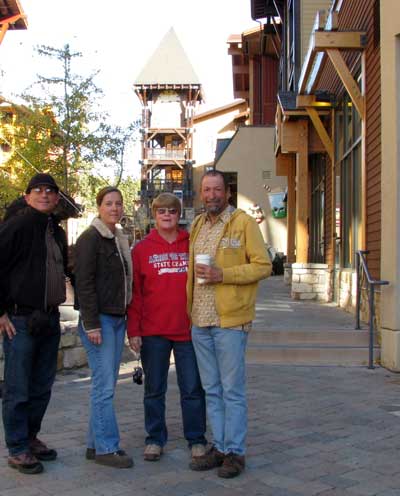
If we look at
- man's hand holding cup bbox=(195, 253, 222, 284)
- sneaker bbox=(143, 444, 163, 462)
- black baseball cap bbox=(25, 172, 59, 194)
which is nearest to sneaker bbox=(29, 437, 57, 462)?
sneaker bbox=(143, 444, 163, 462)

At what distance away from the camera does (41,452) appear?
4328 millimetres

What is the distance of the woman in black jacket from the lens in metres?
4.16

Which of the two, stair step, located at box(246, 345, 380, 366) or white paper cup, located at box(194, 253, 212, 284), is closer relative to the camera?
white paper cup, located at box(194, 253, 212, 284)

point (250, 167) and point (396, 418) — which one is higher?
point (250, 167)

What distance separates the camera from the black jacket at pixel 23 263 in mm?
4145

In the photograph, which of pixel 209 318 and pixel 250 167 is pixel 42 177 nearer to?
pixel 209 318

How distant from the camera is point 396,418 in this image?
5391 mm

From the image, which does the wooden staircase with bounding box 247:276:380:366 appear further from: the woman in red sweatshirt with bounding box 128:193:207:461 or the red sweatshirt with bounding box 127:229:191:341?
the red sweatshirt with bounding box 127:229:191:341

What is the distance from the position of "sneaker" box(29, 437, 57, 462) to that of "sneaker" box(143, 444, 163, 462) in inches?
24.3

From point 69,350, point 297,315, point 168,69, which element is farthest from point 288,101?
point 168,69

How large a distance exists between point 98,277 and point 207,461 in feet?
4.52

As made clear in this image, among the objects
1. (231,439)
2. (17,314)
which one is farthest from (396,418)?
(17,314)

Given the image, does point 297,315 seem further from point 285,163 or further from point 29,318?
point 285,163

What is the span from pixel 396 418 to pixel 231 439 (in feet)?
6.44
